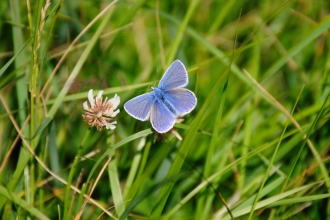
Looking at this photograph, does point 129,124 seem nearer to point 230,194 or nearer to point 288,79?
point 230,194

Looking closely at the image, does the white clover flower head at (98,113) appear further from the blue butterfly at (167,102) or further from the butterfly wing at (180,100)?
the butterfly wing at (180,100)

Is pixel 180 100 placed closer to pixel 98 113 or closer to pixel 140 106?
pixel 140 106

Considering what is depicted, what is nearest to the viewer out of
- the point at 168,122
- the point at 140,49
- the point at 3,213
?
the point at 168,122

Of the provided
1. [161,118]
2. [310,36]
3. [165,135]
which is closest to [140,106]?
[161,118]

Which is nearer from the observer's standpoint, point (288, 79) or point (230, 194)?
point (230, 194)

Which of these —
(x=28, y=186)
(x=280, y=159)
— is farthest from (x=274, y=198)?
(x=28, y=186)

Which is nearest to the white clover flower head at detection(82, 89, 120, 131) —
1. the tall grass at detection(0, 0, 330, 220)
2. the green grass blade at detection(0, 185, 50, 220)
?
the tall grass at detection(0, 0, 330, 220)

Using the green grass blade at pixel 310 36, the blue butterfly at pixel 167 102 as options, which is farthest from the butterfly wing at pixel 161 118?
the green grass blade at pixel 310 36
